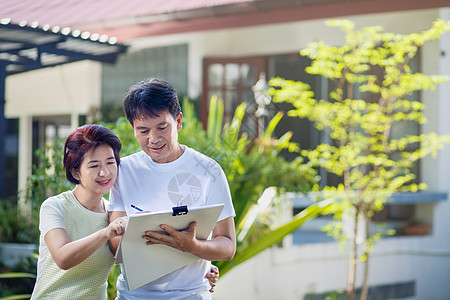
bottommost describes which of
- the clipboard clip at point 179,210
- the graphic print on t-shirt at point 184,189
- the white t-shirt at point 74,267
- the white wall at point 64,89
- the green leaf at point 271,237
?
the green leaf at point 271,237

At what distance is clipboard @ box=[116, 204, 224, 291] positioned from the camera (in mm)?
1916

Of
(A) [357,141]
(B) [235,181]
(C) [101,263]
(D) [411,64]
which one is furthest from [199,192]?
(D) [411,64]

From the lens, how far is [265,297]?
6340mm

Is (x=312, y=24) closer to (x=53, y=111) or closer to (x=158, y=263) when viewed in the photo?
(x=53, y=111)

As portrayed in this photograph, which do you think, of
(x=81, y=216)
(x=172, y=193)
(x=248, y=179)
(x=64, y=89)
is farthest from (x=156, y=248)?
(x=64, y=89)

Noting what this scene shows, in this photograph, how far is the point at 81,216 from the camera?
2137mm

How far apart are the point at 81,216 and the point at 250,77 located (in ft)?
22.1

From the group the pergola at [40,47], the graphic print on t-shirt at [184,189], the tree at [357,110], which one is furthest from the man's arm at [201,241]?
the pergola at [40,47]

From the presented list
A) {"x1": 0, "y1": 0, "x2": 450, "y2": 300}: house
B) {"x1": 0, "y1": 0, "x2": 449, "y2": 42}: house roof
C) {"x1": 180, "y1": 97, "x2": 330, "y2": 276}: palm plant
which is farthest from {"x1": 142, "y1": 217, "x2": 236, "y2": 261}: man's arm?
{"x1": 0, "y1": 0, "x2": 449, "y2": 42}: house roof

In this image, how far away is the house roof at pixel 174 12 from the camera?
6309mm

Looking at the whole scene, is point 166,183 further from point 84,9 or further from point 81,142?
point 84,9

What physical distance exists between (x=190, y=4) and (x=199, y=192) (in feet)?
16.8

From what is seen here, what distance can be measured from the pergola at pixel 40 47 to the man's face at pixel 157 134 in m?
4.11

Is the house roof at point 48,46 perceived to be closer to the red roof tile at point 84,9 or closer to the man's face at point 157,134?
the red roof tile at point 84,9
